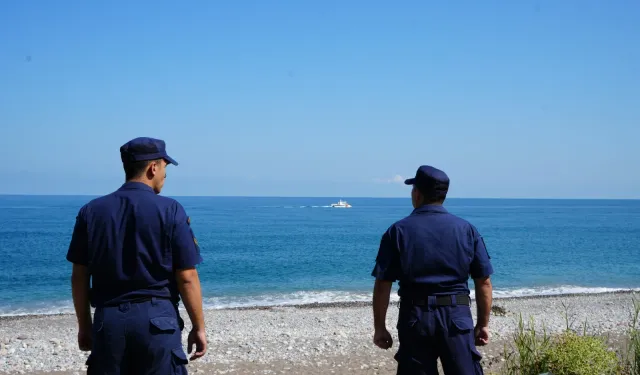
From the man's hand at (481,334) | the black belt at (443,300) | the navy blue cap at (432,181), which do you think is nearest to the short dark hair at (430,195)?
the navy blue cap at (432,181)

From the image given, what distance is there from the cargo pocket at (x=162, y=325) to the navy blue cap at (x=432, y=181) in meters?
2.00

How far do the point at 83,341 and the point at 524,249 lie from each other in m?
52.6

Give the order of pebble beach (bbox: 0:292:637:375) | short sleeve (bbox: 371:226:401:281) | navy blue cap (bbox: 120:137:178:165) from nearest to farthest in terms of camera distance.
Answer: navy blue cap (bbox: 120:137:178:165) < short sleeve (bbox: 371:226:401:281) < pebble beach (bbox: 0:292:637:375)

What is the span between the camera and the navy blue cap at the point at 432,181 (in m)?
4.75

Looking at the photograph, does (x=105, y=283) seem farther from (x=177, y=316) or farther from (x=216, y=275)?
(x=216, y=275)

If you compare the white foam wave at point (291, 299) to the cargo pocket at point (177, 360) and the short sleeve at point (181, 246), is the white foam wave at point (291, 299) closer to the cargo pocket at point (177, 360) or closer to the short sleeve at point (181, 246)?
the cargo pocket at point (177, 360)

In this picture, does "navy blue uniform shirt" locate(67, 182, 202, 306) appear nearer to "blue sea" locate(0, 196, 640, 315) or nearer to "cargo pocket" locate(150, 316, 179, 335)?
"cargo pocket" locate(150, 316, 179, 335)

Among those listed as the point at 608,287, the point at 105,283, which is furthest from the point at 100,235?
the point at 608,287

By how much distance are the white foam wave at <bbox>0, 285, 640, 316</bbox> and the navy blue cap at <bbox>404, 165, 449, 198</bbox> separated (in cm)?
1931

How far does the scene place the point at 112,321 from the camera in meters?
3.94

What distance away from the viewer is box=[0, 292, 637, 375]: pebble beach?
10203 millimetres

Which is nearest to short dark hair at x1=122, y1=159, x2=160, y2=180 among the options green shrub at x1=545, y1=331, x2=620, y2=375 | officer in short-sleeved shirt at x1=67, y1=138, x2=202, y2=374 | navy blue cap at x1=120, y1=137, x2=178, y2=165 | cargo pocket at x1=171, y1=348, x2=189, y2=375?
navy blue cap at x1=120, y1=137, x2=178, y2=165

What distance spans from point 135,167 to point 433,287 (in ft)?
7.06

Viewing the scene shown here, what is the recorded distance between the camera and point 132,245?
3.98 m
